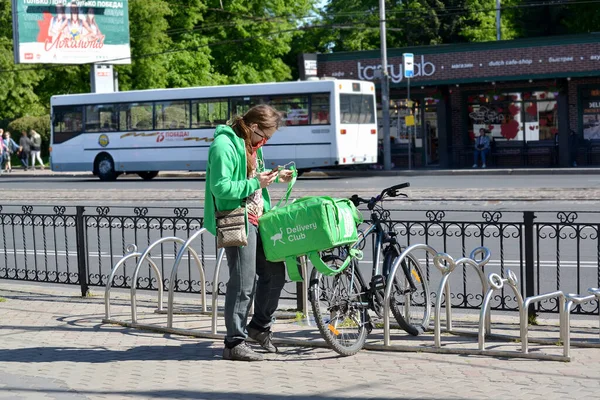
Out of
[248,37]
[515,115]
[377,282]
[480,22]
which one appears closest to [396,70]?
[515,115]

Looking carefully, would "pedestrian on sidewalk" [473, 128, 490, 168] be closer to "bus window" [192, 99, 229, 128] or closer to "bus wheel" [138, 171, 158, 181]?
"bus window" [192, 99, 229, 128]

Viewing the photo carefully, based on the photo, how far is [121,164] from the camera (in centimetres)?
3178

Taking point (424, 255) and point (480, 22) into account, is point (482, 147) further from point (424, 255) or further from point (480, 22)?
point (480, 22)

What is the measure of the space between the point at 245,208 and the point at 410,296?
63.2 inches

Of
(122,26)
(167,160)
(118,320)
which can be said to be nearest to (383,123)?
(167,160)

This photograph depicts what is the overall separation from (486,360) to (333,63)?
30647 mm

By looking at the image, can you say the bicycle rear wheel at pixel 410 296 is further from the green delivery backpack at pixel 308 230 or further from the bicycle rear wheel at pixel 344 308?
the green delivery backpack at pixel 308 230

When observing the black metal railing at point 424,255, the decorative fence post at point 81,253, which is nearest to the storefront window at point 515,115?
the black metal railing at point 424,255

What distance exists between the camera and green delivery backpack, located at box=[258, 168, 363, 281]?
6.20 m

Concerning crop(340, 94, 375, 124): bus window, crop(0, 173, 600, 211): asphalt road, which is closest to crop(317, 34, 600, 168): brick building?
crop(340, 94, 375, 124): bus window

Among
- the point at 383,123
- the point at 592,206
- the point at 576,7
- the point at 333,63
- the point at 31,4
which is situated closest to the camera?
the point at 592,206

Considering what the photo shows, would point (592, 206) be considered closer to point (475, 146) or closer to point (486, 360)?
point (486, 360)

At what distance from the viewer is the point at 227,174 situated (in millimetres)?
6105

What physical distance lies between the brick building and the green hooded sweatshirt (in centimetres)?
2656
